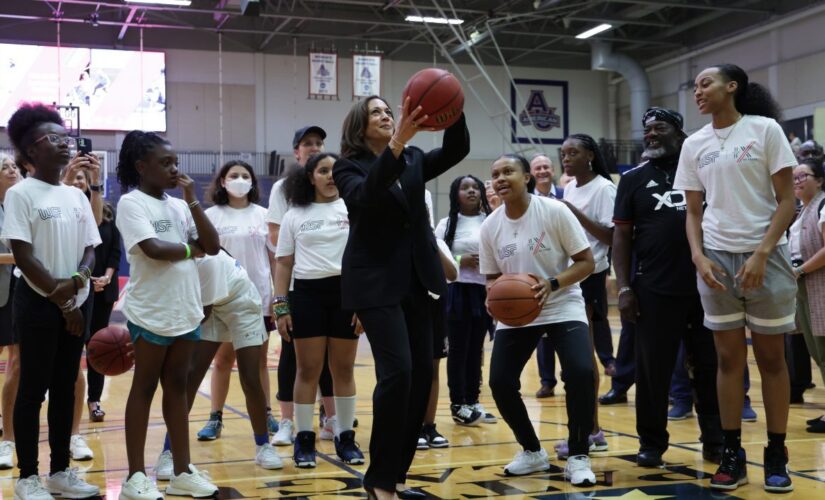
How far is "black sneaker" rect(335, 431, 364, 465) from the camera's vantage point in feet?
17.2

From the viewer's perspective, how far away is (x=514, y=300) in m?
4.59

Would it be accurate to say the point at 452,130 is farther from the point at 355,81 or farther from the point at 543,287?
the point at 355,81

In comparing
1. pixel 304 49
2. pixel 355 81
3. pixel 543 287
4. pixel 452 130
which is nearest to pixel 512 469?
pixel 543 287

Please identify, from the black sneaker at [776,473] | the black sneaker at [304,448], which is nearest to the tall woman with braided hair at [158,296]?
the black sneaker at [304,448]

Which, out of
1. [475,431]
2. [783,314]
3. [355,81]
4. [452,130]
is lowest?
[475,431]

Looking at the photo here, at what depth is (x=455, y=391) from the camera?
6.85 meters

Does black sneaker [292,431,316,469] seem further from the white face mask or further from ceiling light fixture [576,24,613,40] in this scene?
ceiling light fixture [576,24,613,40]

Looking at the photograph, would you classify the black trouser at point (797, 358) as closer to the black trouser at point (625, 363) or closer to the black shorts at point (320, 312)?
the black trouser at point (625, 363)

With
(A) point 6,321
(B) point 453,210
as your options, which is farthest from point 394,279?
(A) point 6,321

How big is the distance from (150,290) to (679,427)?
3.91m

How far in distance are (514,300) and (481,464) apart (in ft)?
3.91

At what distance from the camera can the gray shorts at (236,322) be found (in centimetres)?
553

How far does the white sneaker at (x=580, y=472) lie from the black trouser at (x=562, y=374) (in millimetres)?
45

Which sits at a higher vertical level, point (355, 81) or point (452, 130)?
point (355, 81)
